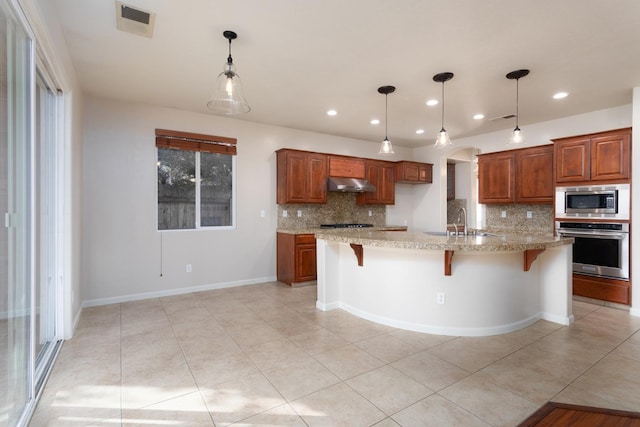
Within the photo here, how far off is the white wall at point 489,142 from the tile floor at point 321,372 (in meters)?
2.46

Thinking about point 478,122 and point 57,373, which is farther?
point 478,122

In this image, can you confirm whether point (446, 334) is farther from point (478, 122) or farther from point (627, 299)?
point (478, 122)

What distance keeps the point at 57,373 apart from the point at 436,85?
14.2 feet

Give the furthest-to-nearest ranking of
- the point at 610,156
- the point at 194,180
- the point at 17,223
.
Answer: the point at 194,180 → the point at 610,156 → the point at 17,223

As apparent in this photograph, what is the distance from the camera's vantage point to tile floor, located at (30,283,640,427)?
1.92 meters

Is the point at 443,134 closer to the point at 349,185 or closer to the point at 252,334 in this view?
the point at 349,185

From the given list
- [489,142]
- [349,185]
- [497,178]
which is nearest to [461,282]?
[349,185]

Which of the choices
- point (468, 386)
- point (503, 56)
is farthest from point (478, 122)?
point (468, 386)

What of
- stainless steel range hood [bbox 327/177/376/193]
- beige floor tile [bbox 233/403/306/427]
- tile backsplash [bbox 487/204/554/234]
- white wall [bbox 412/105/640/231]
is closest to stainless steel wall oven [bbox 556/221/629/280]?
white wall [bbox 412/105/640/231]

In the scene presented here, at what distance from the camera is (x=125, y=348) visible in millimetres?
2812

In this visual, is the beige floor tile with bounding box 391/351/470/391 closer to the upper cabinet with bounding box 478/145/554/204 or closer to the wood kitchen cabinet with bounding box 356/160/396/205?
the upper cabinet with bounding box 478/145/554/204

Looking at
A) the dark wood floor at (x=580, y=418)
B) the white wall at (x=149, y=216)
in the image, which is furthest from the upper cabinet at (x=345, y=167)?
the dark wood floor at (x=580, y=418)

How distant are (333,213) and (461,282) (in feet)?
10.7

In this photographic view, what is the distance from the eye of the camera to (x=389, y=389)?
7.11 feet
